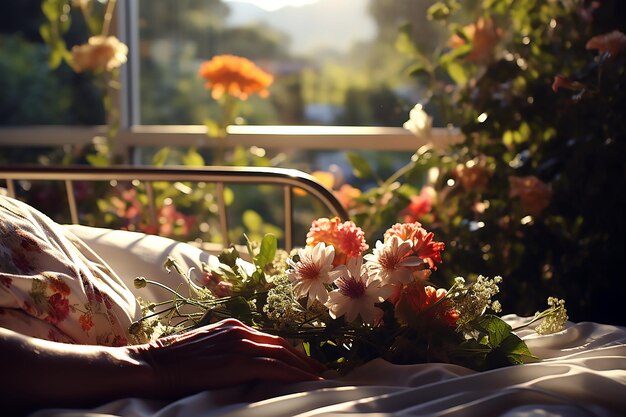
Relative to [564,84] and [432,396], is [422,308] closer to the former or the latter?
[432,396]

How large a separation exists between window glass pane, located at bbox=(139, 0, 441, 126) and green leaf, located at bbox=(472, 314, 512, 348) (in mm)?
2042

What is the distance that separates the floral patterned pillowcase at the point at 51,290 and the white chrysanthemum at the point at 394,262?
468 millimetres

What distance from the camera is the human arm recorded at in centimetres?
121

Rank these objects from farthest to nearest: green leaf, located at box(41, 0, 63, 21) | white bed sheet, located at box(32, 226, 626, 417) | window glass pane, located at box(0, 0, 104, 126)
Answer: window glass pane, located at box(0, 0, 104, 126), green leaf, located at box(41, 0, 63, 21), white bed sheet, located at box(32, 226, 626, 417)

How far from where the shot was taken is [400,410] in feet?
4.00

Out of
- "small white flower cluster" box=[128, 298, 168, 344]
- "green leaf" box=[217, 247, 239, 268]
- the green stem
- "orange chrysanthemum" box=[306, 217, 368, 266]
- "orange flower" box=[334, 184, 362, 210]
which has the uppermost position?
the green stem

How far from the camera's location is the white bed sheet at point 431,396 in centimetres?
119

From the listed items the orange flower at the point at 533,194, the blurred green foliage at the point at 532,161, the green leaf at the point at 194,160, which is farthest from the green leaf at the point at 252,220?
the orange flower at the point at 533,194

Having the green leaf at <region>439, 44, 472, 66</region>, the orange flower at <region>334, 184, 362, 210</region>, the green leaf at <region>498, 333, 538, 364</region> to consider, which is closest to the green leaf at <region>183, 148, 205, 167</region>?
the orange flower at <region>334, 184, 362, 210</region>

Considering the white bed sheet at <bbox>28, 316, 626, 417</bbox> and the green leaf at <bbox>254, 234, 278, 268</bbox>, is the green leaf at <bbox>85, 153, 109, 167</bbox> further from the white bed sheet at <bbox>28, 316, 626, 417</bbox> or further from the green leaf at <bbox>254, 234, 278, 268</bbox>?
the white bed sheet at <bbox>28, 316, 626, 417</bbox>

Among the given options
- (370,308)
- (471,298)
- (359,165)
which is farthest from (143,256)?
(359,165)

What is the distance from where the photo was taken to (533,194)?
7.80ft

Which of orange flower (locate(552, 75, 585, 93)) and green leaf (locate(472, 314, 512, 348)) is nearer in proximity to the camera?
green leaf (locate(472, 314, 512, 348))

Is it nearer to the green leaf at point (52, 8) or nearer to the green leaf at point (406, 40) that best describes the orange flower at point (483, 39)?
the green leaf at point (406, 40)
